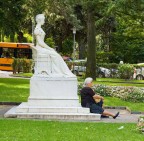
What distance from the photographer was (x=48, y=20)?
49.9m

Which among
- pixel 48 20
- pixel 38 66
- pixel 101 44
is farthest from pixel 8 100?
pixel 101 44

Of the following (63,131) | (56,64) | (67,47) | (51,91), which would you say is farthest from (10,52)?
(63,131)

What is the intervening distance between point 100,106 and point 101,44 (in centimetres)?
4381

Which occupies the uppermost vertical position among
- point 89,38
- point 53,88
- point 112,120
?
point 89,38

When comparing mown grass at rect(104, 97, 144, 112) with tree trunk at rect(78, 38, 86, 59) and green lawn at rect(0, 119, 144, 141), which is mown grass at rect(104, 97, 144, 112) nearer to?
green lawn at rect(0, 119, 144, 141)

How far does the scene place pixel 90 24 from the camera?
3344 cm

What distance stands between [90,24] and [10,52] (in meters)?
17.8

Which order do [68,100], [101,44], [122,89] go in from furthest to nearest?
[101,44] → [122,89] → [68,100]

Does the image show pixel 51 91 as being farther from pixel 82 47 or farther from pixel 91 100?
pixel 82 47

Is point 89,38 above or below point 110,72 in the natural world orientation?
above

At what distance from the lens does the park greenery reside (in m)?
28.3

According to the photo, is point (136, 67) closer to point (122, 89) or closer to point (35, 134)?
point (122, 89)

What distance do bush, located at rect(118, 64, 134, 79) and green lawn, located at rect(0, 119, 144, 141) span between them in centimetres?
2721

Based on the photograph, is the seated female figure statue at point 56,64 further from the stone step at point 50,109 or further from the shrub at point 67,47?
the shrub at point 67,47
